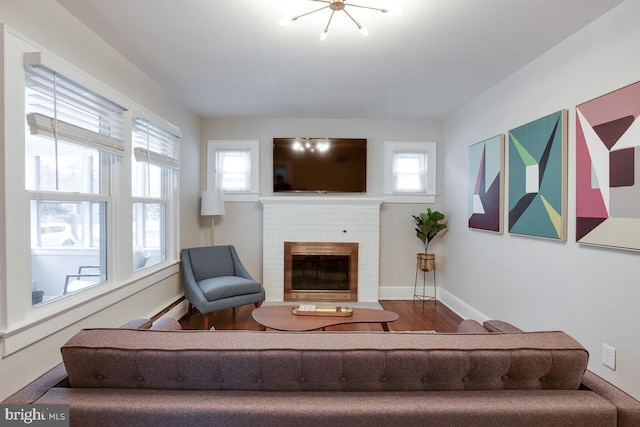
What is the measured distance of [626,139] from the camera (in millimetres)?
1701

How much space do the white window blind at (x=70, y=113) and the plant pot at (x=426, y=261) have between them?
3.57m

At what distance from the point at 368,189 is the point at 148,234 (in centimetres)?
283

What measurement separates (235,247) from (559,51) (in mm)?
4030

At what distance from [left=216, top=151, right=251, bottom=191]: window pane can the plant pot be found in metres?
2.61

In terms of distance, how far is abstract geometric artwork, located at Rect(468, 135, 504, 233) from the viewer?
9.40ft

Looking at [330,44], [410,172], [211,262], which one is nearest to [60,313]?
[211,262]

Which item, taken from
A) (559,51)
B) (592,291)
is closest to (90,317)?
(592,291)

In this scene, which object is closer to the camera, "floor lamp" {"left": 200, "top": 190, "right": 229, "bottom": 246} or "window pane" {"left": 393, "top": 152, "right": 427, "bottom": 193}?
"floor lamp" {"left": 200, "top": 190, "right": 229, "bottom": 246}

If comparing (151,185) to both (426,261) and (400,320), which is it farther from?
(426,261)

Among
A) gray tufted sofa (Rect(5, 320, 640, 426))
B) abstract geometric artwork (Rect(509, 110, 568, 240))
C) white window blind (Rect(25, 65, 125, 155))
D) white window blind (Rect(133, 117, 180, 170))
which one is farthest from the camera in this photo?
white window blind (Rect(133, 117, 180, 170))

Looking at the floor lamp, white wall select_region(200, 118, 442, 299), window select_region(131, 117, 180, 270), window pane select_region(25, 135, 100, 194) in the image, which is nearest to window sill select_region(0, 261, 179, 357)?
window select_region(131, 117, 180, 270)

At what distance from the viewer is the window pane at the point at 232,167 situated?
4262mm

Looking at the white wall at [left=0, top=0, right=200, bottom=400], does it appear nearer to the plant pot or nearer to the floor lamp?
the floor lamp

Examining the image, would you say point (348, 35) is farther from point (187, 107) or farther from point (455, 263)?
point (455, 263)
